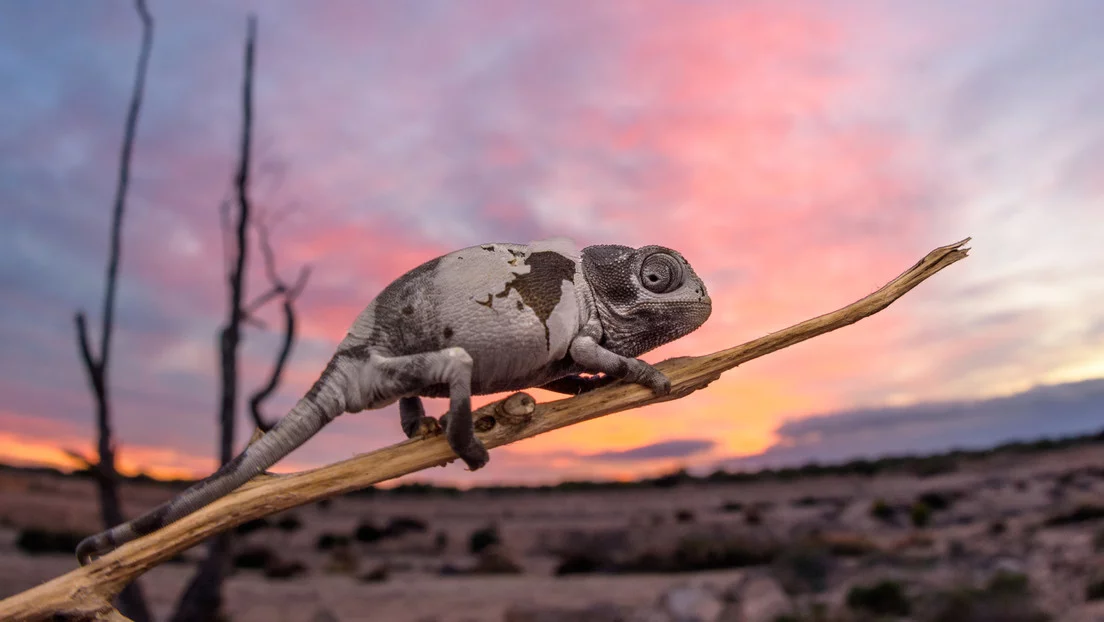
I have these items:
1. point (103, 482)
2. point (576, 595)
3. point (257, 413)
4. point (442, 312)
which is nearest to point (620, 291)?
point (442, 312)

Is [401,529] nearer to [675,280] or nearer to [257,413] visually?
[257,413]

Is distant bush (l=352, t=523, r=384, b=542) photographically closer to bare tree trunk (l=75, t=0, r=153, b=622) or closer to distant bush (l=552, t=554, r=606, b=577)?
distant bush (l=552, t=554, r=606, b=577)

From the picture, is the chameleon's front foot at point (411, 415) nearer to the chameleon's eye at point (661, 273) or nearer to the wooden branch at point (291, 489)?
the wooden branch at point (291, 489)

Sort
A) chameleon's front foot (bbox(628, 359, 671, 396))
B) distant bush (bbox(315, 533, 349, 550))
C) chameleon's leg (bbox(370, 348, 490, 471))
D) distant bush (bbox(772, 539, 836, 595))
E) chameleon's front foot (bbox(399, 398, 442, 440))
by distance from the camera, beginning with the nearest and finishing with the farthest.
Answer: chameleon's leg (bbox(370, 348, 490, 471))
chameleon's front foot (bbox(628, 359, 671, 396))
chameleon's front foot (bbox(399, 398, 442, 440))
distant bush (bbox(772, 539, 836, 595))
distant bush (bbox(315, 533, 349, 550))

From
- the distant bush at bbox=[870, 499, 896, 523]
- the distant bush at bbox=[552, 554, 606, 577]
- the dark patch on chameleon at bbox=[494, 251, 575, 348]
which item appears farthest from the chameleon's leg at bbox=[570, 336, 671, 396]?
the distant bush at bbox=[870, 499, 896, 523]

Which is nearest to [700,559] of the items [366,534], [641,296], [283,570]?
[283,570]

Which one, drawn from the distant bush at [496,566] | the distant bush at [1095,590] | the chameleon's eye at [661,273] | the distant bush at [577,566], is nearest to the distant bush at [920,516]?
the distant bush at [577,566]

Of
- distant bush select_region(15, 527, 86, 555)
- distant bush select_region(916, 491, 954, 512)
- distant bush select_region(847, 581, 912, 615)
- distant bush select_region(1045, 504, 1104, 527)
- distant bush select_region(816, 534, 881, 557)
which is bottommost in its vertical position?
distant bush select_region(916, 491, 954, 512)
